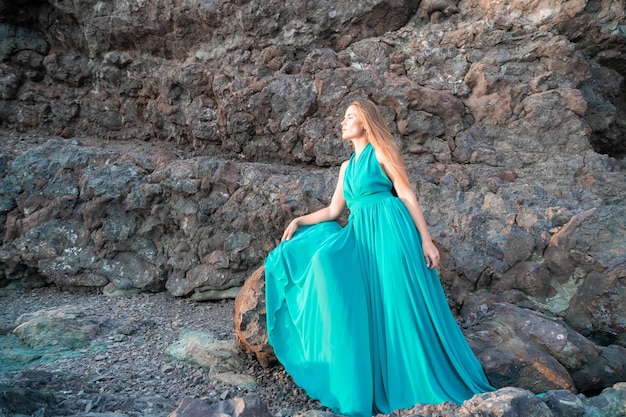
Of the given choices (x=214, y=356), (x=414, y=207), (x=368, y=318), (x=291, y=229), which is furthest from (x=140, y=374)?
(x=414, y=207)

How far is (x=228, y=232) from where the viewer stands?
512cm

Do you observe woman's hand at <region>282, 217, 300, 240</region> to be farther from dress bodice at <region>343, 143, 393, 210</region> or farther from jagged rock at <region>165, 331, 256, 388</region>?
jagged rock at <region>165, 331, 256, 388</region>

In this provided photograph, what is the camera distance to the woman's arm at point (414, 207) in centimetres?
307

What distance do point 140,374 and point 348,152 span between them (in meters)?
3.28

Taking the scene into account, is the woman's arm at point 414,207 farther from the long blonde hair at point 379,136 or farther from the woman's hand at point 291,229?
the woman's hand at point 291,229

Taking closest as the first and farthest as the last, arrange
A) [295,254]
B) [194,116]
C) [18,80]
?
[295,254]
[194,116]
[18,80]

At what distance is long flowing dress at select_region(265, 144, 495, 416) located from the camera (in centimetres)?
271

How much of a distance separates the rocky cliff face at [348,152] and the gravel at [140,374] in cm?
70

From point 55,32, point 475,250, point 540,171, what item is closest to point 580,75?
point 540,171

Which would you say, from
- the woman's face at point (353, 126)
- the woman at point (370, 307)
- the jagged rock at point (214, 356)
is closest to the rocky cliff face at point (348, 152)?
the jagged rock at point (214, 356)

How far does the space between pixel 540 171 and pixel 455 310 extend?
1.80 metres

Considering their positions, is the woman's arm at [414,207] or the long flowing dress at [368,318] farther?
the woman's arm at [414,207]

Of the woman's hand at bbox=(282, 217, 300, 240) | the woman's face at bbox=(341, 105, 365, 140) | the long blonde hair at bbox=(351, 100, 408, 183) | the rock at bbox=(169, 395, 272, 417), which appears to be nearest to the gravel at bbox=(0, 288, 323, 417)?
the rock at bbox=(169, 395, 272, 417)

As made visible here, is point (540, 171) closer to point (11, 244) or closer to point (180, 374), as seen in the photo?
point (180, 374)
